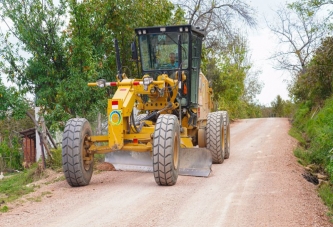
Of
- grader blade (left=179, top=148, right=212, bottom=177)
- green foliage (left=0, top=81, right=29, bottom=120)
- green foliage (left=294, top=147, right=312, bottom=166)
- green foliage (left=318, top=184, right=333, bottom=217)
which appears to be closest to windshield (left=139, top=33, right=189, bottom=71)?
grader blade (left=179, top=148, right=212, bottom=177)

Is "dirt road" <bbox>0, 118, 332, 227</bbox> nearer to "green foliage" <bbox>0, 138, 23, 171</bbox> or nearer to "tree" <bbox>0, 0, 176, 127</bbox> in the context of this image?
"tree" <bbox>0, 0, 176, 127</bbox>

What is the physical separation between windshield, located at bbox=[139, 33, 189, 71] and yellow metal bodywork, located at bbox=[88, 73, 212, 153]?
50cm

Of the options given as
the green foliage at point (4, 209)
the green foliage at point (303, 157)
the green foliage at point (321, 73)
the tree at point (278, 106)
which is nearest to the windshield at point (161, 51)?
the green foliage at point (303, 157)

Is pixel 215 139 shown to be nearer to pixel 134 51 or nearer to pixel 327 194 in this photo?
pixel 134 51

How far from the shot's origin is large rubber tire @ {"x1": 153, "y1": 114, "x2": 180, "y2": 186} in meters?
8.66

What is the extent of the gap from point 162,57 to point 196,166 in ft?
9.07

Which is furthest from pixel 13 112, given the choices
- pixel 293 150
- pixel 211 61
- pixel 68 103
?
pixel 211 61

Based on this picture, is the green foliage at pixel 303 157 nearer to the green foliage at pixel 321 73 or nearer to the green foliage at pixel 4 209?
the green foliage at pixel 321 73

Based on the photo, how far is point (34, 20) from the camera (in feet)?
41.0

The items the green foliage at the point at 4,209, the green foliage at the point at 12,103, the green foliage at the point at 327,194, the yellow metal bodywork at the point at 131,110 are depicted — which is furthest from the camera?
the green foliage at the point at 12,103

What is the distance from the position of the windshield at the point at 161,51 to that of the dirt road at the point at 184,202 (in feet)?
8.48

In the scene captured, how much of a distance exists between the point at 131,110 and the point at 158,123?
0.92m

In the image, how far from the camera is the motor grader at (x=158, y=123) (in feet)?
29.3

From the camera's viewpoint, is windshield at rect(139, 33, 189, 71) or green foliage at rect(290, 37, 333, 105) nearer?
windshield at rect(139, 33, 189, 71)
